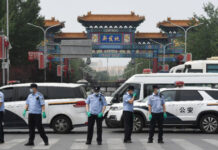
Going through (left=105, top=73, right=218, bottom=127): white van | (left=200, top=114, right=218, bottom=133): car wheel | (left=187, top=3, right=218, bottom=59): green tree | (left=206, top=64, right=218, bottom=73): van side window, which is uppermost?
(left=187, top=3, right=218, bottom=59): green tree

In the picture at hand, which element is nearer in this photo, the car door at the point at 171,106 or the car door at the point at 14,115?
the car door at the point at 171,106

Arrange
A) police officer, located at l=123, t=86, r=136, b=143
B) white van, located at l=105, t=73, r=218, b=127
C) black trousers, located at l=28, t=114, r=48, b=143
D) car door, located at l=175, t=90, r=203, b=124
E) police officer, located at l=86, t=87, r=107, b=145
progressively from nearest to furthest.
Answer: black trousers, located at l=28, t=114, r=48, b=143 → police officer, located at l=86, t=87, r=107, b=145 → police officer, located at l=123, t=86, r=136, b=143 → car door, located at l=175, t=90, r=203, b=124 → white van, located at l=105, t=73, r=218, b=127

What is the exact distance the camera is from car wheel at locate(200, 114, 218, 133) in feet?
59.9

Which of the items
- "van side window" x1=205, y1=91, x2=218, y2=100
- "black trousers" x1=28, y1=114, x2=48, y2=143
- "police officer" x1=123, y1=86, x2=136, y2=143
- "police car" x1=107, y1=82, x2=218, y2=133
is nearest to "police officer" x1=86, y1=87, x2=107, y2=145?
"police officer" x1=123, y1=86, x2=136, y2=143

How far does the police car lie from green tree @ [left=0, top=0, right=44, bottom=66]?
41.9 meters

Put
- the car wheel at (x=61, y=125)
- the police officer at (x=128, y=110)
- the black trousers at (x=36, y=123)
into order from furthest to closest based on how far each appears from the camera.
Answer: the car wheel at (x=61, y=125) → the police officer at (x=128, y=110) → the black trousers at (x=36, y=123)

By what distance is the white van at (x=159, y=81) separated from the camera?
20672 millimetres

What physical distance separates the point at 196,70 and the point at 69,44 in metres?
16.1

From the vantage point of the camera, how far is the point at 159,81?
21.4 m

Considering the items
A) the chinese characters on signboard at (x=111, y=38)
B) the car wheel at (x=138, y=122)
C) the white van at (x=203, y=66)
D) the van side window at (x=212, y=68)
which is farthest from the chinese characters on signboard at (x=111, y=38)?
the car wheel at (x=138, y=122)

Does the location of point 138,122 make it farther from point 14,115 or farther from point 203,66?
point 203,66

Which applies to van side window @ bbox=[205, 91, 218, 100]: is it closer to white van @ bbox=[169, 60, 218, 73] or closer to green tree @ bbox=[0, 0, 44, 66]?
white van @ bbox=[169, 60, 218, 73]

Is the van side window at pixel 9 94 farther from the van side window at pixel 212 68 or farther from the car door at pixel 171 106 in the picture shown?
the van side window at pixel 212 68

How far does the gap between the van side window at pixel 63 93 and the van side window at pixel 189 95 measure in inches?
136
